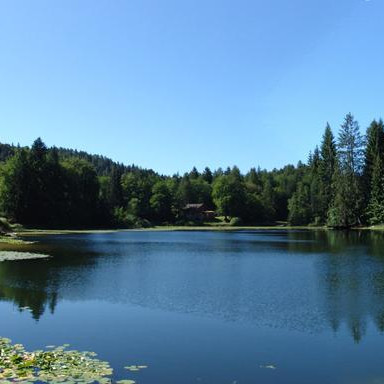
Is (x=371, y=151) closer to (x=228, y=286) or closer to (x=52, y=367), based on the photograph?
(x=228, y=286)

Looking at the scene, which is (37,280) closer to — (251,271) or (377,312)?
(251,271)

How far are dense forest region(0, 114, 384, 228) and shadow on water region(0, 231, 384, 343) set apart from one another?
210 feet

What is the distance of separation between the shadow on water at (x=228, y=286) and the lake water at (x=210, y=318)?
0.21 feet

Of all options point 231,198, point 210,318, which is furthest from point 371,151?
point 210,318

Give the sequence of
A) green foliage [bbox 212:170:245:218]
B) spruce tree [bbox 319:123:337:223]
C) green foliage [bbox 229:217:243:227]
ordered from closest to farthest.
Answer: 1. spruce tree [bbox 319:123:337:223]
2. green foliage [bbox 229:217:243:227]
3. green foliage [bbox 212:170:245:218]

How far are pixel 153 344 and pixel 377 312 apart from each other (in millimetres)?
10753

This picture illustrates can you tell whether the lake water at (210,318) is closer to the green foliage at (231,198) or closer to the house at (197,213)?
the green foliage at (231,198)

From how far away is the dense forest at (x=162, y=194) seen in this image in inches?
4291

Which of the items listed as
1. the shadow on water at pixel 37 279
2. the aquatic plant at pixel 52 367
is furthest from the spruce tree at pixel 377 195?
the aquatic plant at pixel 52 367

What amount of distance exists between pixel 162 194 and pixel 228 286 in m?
133

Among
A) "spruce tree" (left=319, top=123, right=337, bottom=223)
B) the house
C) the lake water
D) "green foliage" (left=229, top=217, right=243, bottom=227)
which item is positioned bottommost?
the lake water

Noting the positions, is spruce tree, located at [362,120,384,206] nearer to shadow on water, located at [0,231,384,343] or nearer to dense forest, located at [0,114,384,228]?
dense forest, located at [0,114,384,228]

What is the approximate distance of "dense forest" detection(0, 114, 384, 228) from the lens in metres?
109

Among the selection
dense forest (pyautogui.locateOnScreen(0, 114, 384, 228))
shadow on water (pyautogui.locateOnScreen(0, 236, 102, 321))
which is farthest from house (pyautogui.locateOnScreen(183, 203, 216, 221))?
shadow on water (pyautogui.locateOnScreen(0, 236, 102, 321))
